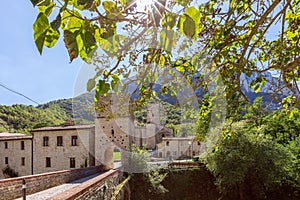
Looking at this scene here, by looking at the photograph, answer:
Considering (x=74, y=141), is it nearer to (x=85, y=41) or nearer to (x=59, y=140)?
(x=59, y=140)

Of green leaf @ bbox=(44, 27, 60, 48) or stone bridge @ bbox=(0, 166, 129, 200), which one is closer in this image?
green leaf @ bbox=(44, 27, 60, 48)

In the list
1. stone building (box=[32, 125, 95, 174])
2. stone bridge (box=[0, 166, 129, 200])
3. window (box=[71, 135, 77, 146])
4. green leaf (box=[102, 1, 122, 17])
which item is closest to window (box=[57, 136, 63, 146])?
stone building (box=[32, 125, 95, 174])

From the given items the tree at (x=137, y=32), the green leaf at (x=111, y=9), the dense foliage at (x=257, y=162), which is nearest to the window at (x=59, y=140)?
the dense foliage at (x=257, y=162)

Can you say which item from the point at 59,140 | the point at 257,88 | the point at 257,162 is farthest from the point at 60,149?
the point at 257,88

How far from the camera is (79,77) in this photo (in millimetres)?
1950

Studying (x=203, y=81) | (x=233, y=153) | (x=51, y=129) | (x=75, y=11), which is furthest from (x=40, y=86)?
(x=51, y=129)

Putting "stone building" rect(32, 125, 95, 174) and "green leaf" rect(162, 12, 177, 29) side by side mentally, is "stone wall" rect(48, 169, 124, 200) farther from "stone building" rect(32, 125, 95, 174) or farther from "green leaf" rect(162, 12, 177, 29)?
"stone building" rect(32, 125, 95, 174)

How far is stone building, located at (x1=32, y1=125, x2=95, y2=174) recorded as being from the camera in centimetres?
1723

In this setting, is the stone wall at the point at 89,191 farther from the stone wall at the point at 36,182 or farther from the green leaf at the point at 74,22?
the green leaf at the point at 74,22

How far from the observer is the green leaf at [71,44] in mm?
685

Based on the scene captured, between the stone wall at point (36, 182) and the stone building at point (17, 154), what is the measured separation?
8.40 meters

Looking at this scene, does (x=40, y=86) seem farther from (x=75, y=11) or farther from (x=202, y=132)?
(x=75, y=11)

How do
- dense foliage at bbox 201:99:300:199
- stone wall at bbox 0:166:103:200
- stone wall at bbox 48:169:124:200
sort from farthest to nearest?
1. dense foliage at bbox 201:99:300:199
2. stone wall at bbox 0:166:103:200
3. stone wall at bbox 48:169:124:200

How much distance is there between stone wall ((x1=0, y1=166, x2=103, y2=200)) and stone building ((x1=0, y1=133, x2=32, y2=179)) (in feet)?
27.5
